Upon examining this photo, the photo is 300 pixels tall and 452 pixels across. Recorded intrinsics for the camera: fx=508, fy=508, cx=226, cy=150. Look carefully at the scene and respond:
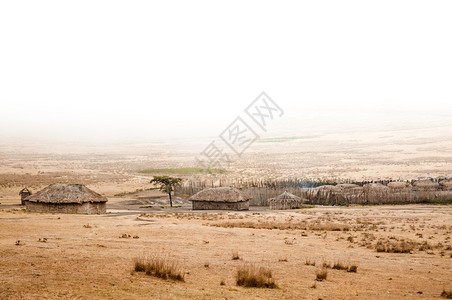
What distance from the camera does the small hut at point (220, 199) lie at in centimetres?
3622

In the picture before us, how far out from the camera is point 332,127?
553ft

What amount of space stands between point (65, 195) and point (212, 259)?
18.4m

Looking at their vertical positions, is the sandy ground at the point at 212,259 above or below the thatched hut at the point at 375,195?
above

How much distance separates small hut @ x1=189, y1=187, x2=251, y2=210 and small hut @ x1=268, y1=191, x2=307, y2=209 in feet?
9.80

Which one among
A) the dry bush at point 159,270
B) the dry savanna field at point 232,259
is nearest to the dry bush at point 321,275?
the dry savanna field at point 232,259

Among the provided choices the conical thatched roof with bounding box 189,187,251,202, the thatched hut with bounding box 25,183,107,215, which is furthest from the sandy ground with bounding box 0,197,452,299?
the conical thatched roof with bounding box 189,187,251,202

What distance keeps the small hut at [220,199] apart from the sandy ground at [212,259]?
38.6ft

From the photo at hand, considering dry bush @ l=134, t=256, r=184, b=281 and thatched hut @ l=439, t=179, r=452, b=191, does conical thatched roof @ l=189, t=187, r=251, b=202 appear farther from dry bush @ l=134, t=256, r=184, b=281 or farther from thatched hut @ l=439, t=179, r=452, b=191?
dry bush @ l=134, t=256, r=184, b=281

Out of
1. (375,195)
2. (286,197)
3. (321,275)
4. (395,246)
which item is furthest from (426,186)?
(321,275)

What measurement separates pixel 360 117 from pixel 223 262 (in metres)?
180

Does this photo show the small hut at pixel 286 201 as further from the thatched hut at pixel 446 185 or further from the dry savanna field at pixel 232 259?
the thatched hut at pixel 446 185

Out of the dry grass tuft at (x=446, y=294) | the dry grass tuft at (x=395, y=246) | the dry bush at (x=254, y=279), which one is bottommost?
the dry grass tuft at (x=395, y=246)

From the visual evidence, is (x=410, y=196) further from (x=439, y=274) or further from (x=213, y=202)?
(x=439, y=274)

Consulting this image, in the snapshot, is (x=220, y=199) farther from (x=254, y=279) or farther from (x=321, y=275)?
(x=254, y=279)
